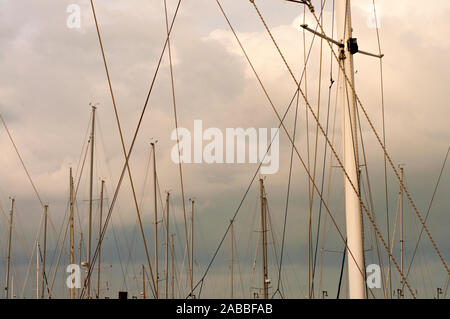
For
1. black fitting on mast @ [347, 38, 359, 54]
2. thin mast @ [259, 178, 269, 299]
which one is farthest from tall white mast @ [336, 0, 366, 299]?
thin mast @ [259, 178, 269, 299]

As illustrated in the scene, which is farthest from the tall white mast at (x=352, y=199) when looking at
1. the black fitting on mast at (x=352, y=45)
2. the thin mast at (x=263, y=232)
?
the thin mast at (x=263, y=232)

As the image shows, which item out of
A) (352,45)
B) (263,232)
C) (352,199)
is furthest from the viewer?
(263,232)

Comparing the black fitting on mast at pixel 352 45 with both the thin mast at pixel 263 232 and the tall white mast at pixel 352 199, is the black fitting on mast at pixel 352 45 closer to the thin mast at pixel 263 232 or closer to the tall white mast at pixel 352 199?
the tall white mast at pixel 352 199

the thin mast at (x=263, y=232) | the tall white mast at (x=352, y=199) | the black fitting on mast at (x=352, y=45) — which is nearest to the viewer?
the tall white mast at (x=352, y=199)

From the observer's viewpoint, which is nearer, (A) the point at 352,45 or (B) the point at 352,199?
(B) the point at 352,199

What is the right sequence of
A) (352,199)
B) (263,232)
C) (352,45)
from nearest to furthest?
(352,199), (352,45), (263,232)

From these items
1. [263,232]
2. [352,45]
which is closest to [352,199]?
[352,45]

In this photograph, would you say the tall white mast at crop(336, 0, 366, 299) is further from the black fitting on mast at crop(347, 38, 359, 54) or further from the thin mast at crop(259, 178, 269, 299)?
the thin mast at crop(259, 178, 269, 299)

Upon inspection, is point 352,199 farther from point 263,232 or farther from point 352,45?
point 263,232

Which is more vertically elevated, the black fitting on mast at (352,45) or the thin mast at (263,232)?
the thin mast at (263,232)

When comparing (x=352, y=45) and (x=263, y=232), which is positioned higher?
(x=263, y=232)

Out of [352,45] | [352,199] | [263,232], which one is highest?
[263,232]
